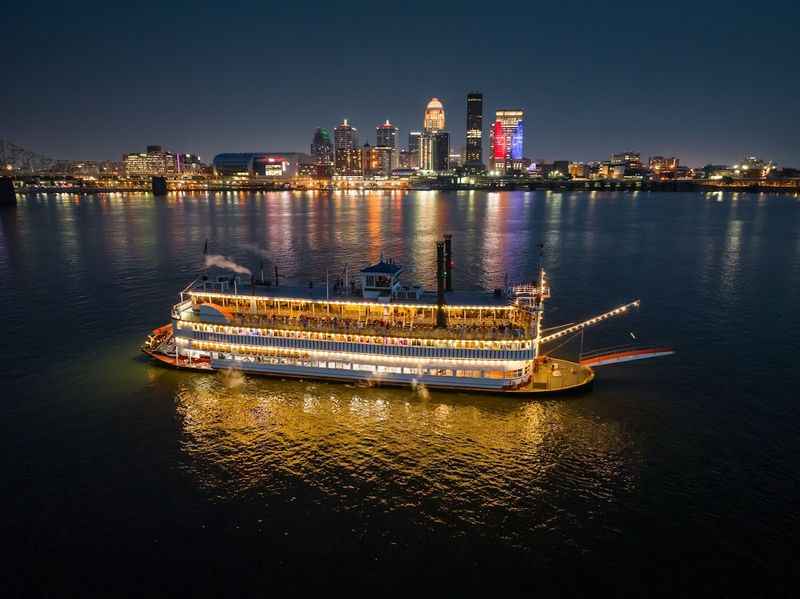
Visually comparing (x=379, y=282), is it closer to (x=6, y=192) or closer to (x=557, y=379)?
(x=557, y=379)

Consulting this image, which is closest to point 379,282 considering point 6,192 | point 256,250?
point 256,250

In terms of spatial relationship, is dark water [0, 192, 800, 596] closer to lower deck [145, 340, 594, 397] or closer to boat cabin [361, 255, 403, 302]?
lower deck [145, 340, 594, 397]

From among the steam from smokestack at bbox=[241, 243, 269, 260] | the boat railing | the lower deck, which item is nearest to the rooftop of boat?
the boat railing

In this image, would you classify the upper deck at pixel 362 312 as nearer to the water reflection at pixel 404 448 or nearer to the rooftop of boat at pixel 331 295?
the rooftop of boat at pixel 331 295

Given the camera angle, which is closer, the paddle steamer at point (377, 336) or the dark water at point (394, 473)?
the dark water at point (394, 473)

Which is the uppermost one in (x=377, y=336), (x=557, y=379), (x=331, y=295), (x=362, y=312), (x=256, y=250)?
(x=331, y=295)

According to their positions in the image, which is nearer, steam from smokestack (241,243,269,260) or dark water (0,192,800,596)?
dark water (0,192,800,596)

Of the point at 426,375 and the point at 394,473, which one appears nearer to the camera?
the point at 394,473

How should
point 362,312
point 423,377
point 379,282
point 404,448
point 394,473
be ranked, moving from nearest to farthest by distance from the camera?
point 394,473, point 404,448, point 423,377, point 362,312, point 379,282

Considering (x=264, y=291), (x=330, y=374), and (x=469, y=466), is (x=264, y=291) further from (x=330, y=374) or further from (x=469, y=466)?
(x=469, y=466)

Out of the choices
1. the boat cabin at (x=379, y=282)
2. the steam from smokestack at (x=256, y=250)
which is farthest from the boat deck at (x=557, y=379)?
the steam from smokestack at (x=256, y=250)

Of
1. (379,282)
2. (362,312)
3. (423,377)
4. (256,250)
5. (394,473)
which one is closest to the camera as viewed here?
(394,473)
